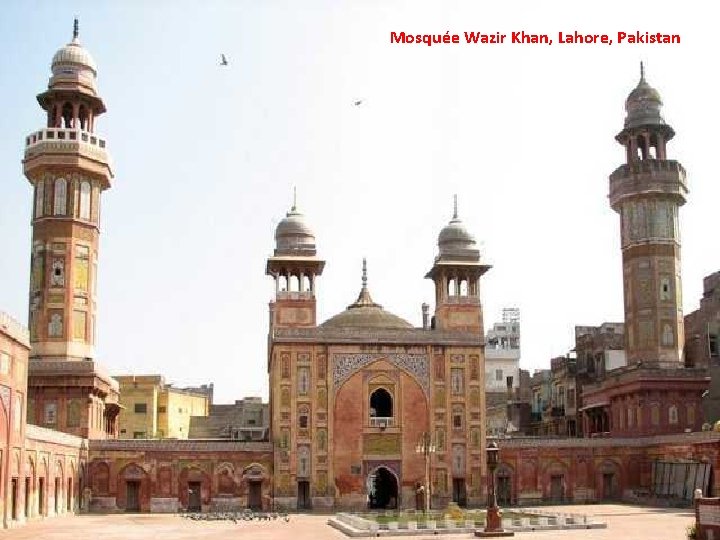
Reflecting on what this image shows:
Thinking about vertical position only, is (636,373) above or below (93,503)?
above

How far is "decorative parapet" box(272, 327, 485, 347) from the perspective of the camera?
158ft

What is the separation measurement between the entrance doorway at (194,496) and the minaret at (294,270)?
8254 millimetres

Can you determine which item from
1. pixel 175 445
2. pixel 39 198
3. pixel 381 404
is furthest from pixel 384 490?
pixel 39 198

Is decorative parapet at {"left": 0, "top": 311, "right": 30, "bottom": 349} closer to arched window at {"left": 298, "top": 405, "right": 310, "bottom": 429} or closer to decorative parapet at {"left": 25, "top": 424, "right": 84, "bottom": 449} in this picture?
decorative parapet at {"left": 25, "top": 424, "right": 84, "bottom": 449}

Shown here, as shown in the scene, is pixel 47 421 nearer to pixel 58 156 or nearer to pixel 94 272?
pixel 94 272

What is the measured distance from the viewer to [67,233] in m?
47.8

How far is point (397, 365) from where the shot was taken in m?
48.6

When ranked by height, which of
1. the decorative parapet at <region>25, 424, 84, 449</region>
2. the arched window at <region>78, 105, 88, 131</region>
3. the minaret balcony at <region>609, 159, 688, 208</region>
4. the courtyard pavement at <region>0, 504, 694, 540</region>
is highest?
the arched window at <region>78, 105, 88, 131</region>

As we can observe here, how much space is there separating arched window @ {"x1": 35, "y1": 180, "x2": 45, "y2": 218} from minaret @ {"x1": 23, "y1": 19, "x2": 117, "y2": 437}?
0.15 feet

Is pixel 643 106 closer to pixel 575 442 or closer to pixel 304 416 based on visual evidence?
pixel 575 442

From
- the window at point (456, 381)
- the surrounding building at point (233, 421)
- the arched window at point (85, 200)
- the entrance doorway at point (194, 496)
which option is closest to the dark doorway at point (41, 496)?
the entrance doorway at point (194, 496)

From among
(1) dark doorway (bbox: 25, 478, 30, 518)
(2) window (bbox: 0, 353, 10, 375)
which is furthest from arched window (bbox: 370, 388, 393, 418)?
(2) window (bbox: 0, 353, 10, 375)

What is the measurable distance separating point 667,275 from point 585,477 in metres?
11.1

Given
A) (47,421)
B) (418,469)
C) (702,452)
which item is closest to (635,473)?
(702,452)
